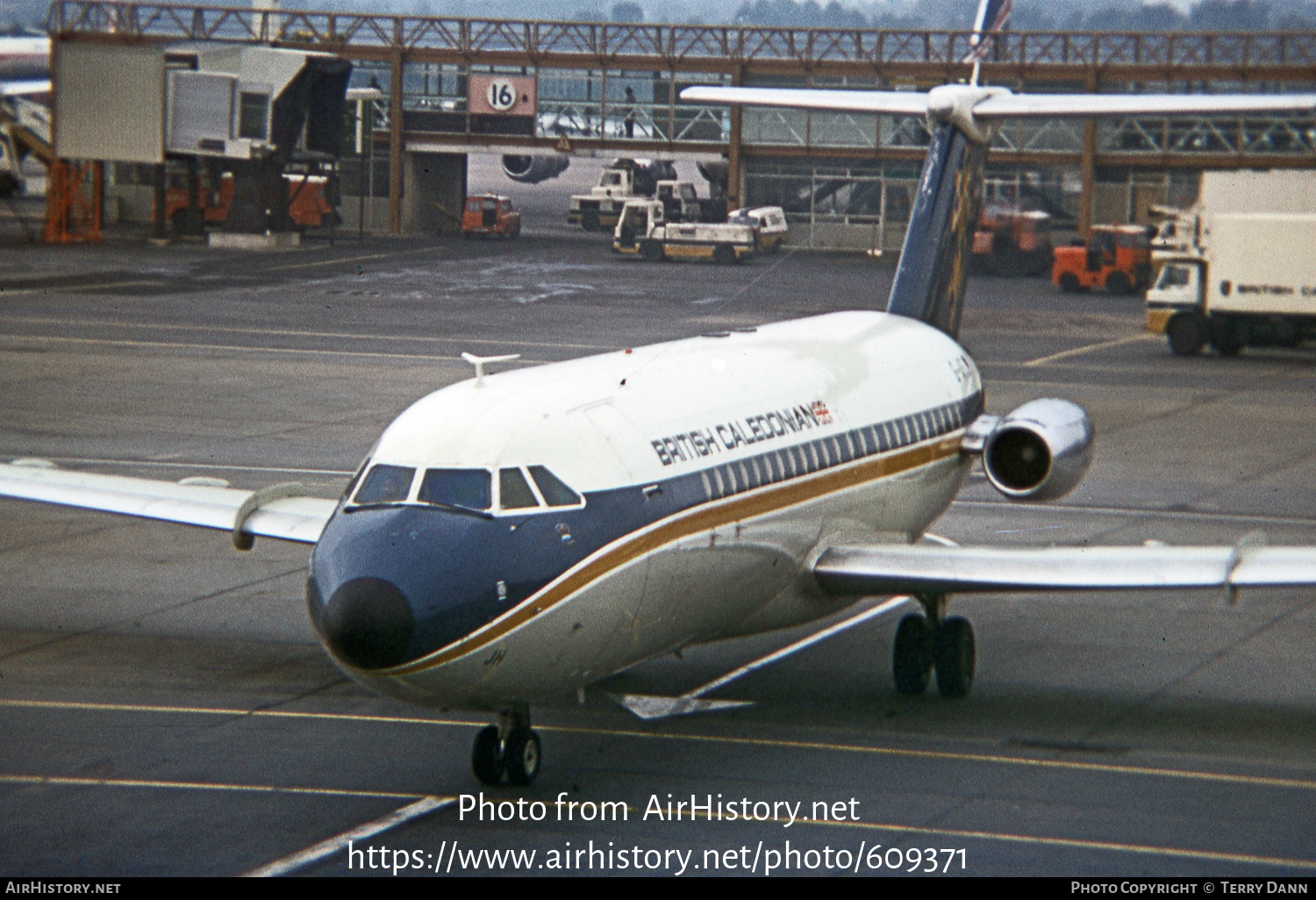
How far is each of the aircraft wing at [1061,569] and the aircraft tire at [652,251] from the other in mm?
62925

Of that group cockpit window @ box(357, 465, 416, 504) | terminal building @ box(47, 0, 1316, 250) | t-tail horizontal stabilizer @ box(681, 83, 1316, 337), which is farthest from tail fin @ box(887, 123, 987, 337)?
terminal building @ box(47, 0, 1316, 250)

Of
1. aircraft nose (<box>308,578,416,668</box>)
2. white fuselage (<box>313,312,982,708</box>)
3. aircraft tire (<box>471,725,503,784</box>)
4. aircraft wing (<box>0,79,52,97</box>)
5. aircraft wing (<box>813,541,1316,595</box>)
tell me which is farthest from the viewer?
aircraft wing (<box>0,79,52,97</box>)

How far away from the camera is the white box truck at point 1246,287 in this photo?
5319cm

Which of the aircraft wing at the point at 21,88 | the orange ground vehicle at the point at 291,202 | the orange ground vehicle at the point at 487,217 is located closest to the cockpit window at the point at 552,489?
the orange ground vehicle at the point at 291,202

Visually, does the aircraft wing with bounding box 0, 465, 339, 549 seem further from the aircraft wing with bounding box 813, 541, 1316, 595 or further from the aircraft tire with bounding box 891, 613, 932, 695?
the aircraft tire with bounding box 891, 613, 932, 695

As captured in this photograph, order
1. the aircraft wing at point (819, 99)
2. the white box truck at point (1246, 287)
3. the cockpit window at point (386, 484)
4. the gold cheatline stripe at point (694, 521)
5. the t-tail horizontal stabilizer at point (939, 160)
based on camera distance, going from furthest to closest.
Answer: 1. the white box truck at point (1246, 287)
2. the t-tail horizontal stabilizer at point (939, 160)
3. the aircraft wing at point (819, 99)
4. the cockpit window at point (386, 484)
5. the gold cheatline stripe at point (694, 521)

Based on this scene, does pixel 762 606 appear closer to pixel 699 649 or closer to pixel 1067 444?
pixel 699 649

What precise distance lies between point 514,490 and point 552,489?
362mm

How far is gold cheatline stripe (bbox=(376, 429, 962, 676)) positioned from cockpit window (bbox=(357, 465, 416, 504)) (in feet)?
4.69

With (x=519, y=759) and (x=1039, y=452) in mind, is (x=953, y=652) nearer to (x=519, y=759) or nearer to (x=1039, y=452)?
(x=1039, y=452)

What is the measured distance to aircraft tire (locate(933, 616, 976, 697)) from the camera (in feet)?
62.4

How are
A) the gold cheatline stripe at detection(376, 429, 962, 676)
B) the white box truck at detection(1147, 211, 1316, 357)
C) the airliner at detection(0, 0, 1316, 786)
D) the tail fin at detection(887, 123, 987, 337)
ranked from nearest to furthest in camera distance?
the gold cheatline stripe at detection(376, 429, 962, 676) → the airliner at detection(0, 0, 1316, 786) → the tail fin at detection(887, 123, 987, 337) → the white box truck at detection(1147, 211, 1316, 357)

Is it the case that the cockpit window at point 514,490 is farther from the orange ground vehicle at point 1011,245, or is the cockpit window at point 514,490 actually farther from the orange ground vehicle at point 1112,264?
the orange ground vehicle at point 1011,245

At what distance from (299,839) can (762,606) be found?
18.9 feet
